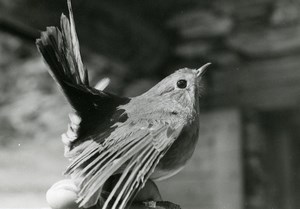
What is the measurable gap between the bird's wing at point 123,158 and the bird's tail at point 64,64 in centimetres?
7

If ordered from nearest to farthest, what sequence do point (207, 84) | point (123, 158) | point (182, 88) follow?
point (123, 158) < point (182, 88) < point (207, 84)

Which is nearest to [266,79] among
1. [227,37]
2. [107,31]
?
[227,37]

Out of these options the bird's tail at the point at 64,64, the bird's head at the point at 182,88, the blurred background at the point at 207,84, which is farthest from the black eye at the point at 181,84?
the blurred background at the point at 207,84

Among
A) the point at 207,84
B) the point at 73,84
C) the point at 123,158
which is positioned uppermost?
the point at 207,84

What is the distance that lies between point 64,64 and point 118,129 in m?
0.13

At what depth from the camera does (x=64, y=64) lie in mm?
786

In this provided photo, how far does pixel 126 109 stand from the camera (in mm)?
796

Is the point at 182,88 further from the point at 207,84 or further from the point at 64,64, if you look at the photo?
the point at 207,84

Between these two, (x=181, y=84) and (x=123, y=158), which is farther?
(x=181, y=84)

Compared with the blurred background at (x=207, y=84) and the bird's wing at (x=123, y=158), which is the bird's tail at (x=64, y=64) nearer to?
the bird's wing at (x=123, y=158)

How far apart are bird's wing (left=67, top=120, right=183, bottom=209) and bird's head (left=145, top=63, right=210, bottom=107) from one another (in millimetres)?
64

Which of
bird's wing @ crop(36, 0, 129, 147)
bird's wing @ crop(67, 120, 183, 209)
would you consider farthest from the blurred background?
bird's wing @ crop(67, 120, 183, 209)

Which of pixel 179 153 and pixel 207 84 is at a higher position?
pixel 207 84

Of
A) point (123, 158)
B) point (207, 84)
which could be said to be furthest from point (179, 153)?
point (207, 84)
